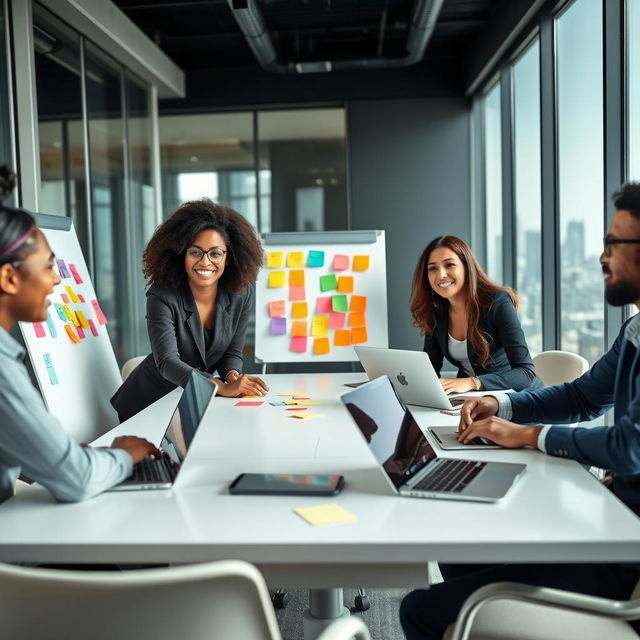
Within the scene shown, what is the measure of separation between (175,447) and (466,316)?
178 cm

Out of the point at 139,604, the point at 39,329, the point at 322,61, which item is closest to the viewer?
the point at 139,604

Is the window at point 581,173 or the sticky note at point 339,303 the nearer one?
the window at point 581,173

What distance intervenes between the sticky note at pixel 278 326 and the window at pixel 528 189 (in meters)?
1.70

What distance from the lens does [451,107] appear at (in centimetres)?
648

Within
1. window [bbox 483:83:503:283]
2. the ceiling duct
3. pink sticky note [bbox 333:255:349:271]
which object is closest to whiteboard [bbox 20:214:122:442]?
pink sticky note [bbox 333:255:349:271]

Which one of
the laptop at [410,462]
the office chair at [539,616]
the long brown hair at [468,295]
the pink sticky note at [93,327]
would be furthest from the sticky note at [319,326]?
the office chair at [539,616]

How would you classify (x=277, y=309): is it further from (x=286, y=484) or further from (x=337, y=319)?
(x=286, y=484)

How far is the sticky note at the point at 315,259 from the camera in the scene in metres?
4.24

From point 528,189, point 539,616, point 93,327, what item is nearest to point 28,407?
point 539,616

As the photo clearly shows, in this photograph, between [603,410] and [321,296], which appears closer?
[603,410]

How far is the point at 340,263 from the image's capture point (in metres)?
4.27

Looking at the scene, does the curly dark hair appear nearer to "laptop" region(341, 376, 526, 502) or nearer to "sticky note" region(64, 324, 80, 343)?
"sticky note" region(64, 324, 80, 343)

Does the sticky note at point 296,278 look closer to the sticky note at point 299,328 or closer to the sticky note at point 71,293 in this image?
the sticky note at point 299,328

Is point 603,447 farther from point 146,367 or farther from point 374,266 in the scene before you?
point 374,266
